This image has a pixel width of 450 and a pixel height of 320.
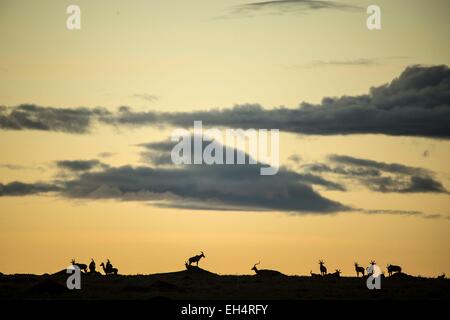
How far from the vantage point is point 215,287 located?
106 metres

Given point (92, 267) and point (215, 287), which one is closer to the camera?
point (215, 287)

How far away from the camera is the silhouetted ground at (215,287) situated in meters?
101

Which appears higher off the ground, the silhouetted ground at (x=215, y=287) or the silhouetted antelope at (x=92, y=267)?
the silhouetted antelope at (x=92, y=267)

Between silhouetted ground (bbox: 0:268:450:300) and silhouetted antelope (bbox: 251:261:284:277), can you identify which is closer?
silhouetted ground (bbox: 0:268:450:300)

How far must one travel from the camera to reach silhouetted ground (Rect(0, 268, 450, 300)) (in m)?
101

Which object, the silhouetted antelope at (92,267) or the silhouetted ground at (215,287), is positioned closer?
the silhouetted ground at (215,287)

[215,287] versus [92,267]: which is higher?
[92,267]

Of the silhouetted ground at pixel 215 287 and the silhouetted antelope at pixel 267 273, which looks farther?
the silhouetted antelope at pixel 267 273

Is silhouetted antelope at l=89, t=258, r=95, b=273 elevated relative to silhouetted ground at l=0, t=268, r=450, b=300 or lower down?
elevated
